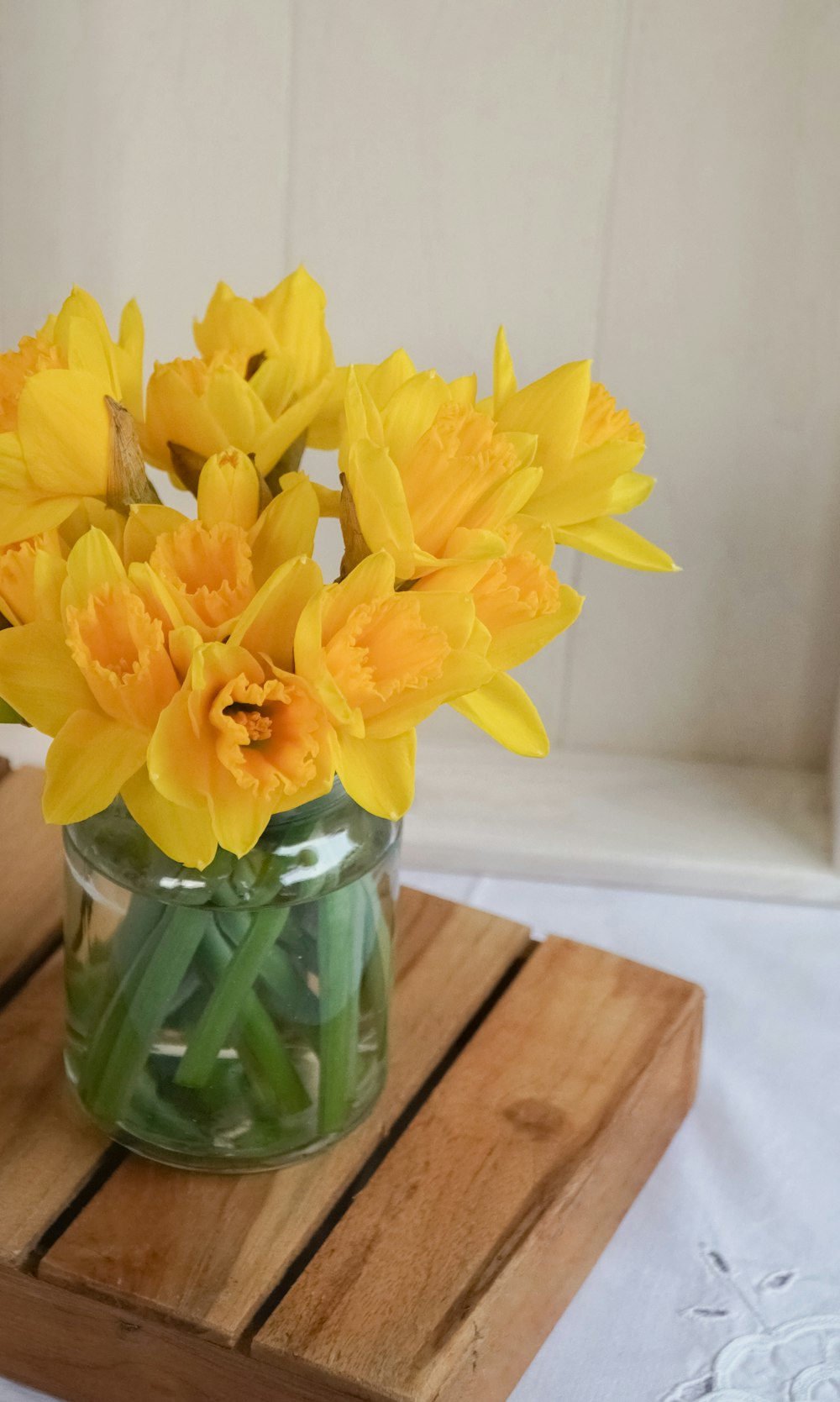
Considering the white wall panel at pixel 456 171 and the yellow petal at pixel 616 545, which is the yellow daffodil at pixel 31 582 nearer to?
the yellow petal at pixel 616 545

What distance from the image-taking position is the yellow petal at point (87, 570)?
412mm

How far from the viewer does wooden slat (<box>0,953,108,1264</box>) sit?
560 mm

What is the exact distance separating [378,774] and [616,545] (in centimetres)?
12

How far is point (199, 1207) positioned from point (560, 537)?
0.28 metres

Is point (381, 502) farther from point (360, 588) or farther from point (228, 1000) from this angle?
point (228, 1000)

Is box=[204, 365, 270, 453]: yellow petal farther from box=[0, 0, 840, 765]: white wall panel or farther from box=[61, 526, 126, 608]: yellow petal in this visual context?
box=[0, 0, 840, 765]: white wall panel

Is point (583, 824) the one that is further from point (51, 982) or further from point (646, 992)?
point (51, 982)

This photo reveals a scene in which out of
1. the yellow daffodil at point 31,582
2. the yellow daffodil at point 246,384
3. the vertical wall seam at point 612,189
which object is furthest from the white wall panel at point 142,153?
the yellow daffodil at point 31,582

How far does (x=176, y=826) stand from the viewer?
425 mm

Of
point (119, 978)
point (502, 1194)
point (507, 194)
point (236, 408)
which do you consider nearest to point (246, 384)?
point (236, 408)

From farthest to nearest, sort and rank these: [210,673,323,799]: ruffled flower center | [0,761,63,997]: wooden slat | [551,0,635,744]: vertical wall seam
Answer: [551,0,635,744]: vertical wall seam → [0,761,63,997]: wooden slat → [210,673,323,799]: ruffled flower center

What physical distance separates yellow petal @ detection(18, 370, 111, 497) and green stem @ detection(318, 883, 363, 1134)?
166 millimetres

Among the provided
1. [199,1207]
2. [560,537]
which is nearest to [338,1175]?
[199,1207]

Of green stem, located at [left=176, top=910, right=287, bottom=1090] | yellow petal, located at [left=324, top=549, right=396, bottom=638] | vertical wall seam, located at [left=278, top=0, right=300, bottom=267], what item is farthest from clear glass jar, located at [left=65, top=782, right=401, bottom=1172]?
vertical wall seam, located at [left=278, top=0, right=300, bottom=267]
